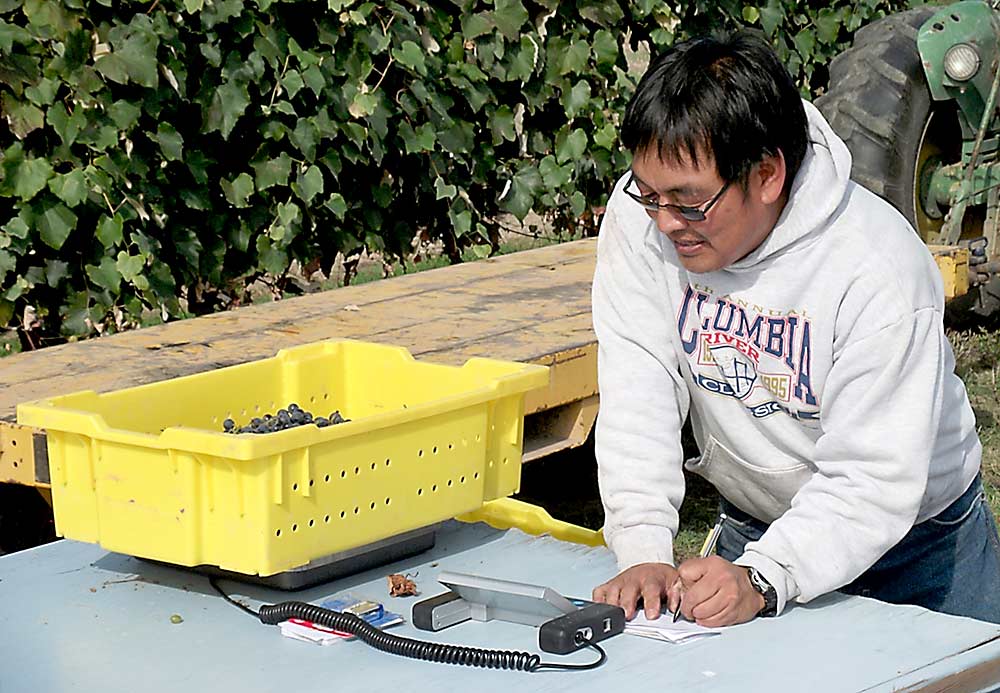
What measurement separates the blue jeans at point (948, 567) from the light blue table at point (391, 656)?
36cm

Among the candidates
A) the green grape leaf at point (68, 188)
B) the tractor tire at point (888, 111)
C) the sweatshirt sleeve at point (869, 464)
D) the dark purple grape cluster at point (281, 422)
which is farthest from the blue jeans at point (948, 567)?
the tractor tire at point (888, 111)

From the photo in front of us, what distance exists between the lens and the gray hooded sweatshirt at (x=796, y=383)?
1.99m

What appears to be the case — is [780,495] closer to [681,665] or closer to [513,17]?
[681,665]

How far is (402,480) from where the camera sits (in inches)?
84.5

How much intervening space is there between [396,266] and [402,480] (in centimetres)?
458

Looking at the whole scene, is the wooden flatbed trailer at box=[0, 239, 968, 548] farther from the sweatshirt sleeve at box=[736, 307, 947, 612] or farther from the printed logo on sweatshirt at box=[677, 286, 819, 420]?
the sweatshirt sleeve at box=[736, 307, 947, 612]

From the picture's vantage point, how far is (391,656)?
6.08 feet

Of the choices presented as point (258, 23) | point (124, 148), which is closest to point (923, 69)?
point (258, 23)

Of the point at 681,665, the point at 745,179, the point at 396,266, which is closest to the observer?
the point at 681,665

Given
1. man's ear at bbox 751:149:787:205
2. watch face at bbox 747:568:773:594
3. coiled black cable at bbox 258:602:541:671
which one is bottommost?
coiled black cable at bbox 258:602:541:671

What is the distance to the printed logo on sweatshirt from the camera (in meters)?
2.11

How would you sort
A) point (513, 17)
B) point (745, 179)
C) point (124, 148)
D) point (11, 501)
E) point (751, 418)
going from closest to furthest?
point (745, 179), point (751, 418), point (11, 501), point (124, 148), point (513, 17)

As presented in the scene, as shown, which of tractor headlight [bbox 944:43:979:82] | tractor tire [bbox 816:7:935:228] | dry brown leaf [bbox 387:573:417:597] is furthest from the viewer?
tractor tire [bbox 816:7:935:228]

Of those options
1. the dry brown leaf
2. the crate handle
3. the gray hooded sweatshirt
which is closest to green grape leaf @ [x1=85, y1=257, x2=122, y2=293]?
the crate handle
